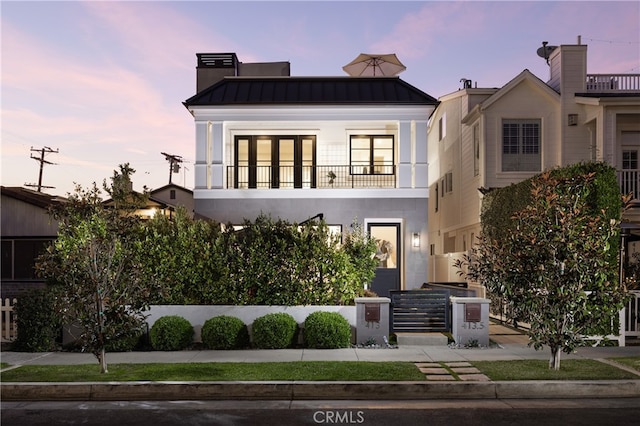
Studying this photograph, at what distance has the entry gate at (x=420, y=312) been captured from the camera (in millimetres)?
13977

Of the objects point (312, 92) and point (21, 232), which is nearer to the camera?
point (312, 92)

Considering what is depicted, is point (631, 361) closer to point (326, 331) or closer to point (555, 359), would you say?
point (555, 359)

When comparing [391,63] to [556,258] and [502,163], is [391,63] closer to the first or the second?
[502,163]

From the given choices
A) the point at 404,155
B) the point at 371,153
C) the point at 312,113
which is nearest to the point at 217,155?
the point at 312,113

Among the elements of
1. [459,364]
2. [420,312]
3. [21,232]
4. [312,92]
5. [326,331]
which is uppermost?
[312,92]

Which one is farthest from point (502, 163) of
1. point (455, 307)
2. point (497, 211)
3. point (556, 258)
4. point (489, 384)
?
point (489, 384)

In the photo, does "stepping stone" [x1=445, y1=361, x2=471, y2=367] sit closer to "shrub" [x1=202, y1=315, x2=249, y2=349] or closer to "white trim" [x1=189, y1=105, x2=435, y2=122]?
"shrub" [x1=202, y1=315, x2=249, y2=349]

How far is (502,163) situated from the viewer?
23.2 meters

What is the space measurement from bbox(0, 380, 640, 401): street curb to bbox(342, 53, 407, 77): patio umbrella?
16.9 m

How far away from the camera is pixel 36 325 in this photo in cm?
1302

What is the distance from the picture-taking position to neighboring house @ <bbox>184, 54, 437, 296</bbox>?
21125 mm

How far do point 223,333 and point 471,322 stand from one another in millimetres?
5669

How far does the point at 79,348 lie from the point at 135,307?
3.31m

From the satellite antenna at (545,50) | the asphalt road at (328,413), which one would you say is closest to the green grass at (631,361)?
the asphalt road at (328,413)
